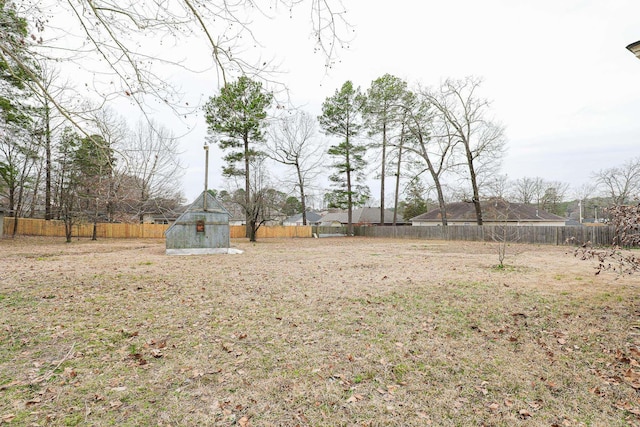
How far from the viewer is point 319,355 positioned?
132 inches

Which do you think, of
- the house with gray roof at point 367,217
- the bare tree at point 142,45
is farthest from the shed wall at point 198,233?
the house with gray roof at point 367,217

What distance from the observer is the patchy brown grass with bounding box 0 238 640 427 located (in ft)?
7.83

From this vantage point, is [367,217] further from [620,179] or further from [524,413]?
[524,413]

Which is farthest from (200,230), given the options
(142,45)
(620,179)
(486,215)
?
(620,179)

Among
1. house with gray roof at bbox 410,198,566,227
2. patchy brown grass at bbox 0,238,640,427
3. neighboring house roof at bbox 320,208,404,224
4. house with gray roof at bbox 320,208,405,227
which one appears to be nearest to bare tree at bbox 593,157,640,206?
house with gray roof at bbox 410,198,566,227

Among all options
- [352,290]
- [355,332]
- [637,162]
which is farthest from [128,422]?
[637,162]

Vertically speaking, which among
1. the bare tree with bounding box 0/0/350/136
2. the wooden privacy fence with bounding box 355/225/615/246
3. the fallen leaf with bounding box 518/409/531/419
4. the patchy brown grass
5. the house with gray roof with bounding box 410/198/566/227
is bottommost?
the fallen leaf with bounding box 518/409/531/419

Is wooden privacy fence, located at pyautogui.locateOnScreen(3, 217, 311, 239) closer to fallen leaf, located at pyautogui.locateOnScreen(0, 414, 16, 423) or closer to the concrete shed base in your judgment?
the concrete shed base

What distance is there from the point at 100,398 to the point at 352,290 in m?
4.40

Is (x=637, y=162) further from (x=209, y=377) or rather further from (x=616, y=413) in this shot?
(x=209, y=377)

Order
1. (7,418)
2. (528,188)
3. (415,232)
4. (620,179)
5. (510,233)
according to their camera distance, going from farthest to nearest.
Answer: (528,188)
(620,179)
(415,232)
(510,233)
(7,418)

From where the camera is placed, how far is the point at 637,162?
28.8 metres

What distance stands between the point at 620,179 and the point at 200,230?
41549mm

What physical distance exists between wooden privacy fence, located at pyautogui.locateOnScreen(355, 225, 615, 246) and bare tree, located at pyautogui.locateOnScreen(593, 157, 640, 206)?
602 inches
